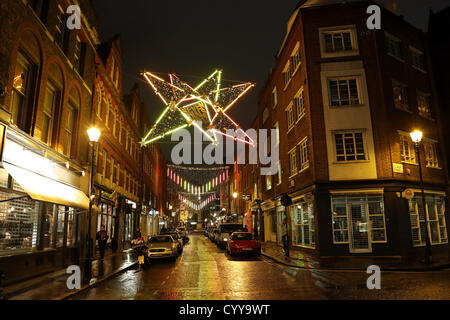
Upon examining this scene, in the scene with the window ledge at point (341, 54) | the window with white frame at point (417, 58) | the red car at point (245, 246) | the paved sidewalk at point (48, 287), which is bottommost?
the paved sidewalk at point (48, 287)

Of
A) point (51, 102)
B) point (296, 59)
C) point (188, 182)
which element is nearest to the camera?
point (51, 102)

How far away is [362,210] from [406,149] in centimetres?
510

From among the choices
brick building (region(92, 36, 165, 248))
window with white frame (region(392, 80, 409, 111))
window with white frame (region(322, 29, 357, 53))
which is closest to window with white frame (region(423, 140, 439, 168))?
window with white frame (region(392, 80, 409, 111))

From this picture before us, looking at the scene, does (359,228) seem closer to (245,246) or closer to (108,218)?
(245,246)

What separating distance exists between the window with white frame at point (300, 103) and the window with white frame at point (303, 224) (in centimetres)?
588

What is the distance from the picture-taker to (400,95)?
20.8m

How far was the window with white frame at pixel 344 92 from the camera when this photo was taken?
19.8 m

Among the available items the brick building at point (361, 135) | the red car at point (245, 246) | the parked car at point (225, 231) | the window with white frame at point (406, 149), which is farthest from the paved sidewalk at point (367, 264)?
the parked car at point (225, 231)

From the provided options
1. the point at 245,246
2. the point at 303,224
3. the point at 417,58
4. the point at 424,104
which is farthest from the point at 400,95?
the point at 245,246

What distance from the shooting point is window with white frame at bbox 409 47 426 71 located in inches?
879

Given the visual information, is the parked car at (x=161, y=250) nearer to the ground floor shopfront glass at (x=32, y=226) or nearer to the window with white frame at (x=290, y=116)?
the ground floor shopfront glass at (x=32, y=226)

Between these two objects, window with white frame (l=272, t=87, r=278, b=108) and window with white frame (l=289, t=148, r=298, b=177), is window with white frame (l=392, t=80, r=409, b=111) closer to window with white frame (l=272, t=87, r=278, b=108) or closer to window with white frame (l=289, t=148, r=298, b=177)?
window with white frame (l=289, t=148, r=298, b=177)

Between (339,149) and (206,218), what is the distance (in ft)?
466

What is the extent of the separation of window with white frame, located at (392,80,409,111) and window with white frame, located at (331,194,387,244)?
6.26m
